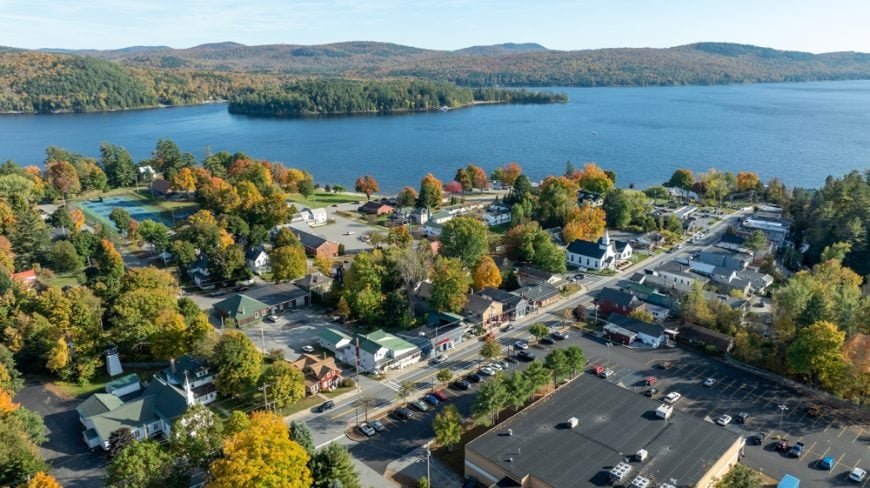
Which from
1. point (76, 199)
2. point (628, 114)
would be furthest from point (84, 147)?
point (628, 114)

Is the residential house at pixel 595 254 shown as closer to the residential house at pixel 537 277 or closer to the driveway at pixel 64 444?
the residential house at pixel 537 277

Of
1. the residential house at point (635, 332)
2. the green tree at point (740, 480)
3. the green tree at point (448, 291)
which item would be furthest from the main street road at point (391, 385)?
the green tree at point (740, 480)

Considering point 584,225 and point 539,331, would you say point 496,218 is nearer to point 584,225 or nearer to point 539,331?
point 584,225

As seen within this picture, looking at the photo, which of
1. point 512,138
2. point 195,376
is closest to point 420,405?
point 195,376

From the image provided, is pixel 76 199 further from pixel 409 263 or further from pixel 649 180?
pixel 649 180

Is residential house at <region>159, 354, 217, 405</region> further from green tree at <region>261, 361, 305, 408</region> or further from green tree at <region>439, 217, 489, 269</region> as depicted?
green tree at <region>439, 217, 489, 269</region>
